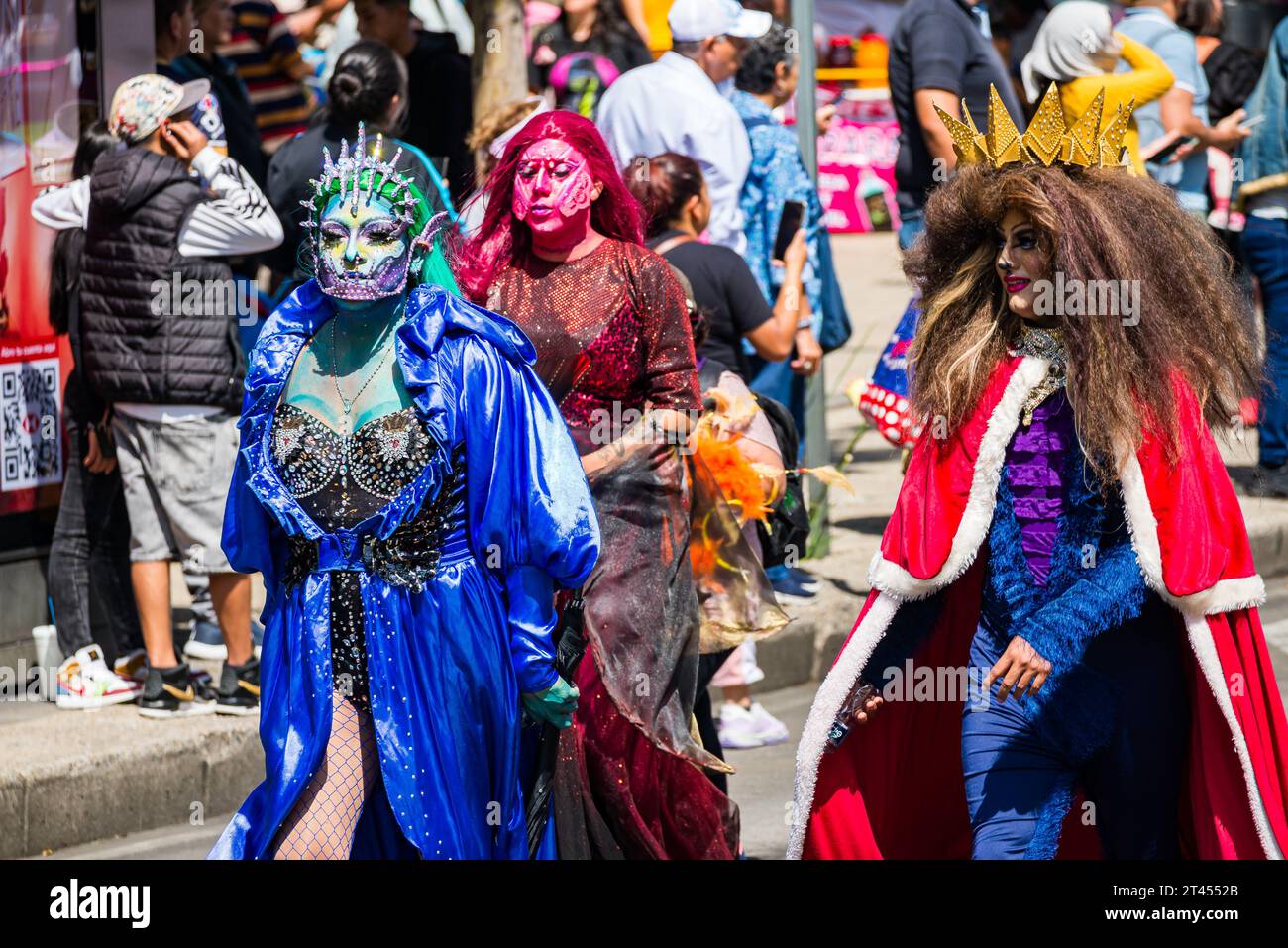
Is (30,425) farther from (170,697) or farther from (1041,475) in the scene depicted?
(1041,475)

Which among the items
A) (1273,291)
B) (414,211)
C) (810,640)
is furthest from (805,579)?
(414,211)

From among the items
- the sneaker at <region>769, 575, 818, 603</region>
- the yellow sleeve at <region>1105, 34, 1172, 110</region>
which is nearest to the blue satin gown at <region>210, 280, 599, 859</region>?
the sneaker at <region>769, 575, 818, 603</region>

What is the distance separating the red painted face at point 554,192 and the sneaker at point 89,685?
2.45 metres

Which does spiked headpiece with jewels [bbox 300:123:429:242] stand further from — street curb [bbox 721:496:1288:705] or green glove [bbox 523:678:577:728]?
street curb [bbox 721:496:1288:705]

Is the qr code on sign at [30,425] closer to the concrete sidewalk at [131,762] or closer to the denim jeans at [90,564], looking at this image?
the denim jeans at [90,564]

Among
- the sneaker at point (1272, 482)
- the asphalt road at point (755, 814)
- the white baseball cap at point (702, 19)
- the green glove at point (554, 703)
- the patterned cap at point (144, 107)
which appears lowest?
the asphalt road at point (755, 814)

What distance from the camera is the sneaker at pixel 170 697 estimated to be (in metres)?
6.66

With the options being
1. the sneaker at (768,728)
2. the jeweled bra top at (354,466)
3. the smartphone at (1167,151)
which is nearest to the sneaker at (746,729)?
the sneaker at (768,728)

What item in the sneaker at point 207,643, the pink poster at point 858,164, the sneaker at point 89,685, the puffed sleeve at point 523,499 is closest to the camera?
the puffed sleeve at point 523,499

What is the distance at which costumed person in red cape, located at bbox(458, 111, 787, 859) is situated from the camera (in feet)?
17.1

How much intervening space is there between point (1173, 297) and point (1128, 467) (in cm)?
40

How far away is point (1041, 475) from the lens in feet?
14.1

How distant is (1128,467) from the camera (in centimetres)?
415
